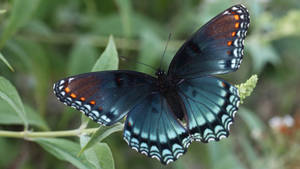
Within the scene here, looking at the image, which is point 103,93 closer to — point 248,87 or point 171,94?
point 171,94

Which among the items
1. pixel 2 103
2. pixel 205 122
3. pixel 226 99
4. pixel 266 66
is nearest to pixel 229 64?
pixel 226 99

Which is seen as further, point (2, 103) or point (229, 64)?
point (2, 103)

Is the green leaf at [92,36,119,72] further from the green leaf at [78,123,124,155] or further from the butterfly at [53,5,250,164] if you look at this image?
the green leaf at [78,123,124,155]

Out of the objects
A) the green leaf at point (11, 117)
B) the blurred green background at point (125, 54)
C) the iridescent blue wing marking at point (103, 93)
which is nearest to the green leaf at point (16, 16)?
the blurred green background at point (125, 54)

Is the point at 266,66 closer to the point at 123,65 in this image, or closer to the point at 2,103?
the point at 123,65

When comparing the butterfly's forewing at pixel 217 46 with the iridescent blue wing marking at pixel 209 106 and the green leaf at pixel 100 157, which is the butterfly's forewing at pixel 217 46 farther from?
the green leaf at pixel 100 157

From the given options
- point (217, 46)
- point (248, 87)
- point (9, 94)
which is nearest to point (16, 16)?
point (9, 94)

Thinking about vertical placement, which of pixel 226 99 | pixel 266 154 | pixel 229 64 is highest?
pixel 229 64

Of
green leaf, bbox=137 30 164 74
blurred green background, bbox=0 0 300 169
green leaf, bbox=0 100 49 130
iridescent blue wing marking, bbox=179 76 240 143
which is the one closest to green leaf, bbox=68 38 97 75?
blurred green background, bbox=0 0 300 169
